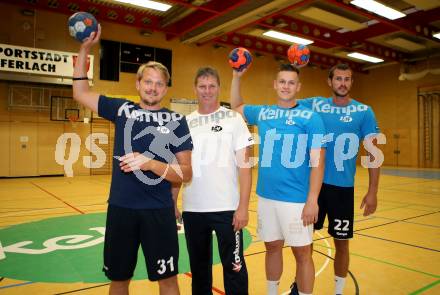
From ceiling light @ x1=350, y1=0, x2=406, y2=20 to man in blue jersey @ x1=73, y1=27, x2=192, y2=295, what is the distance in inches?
465

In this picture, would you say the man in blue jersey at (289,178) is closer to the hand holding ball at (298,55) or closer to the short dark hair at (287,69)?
the short dark hair at (287,69)

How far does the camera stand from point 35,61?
12.9 metres

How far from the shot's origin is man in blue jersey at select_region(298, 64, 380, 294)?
329 cm

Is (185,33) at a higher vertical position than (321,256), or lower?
higher

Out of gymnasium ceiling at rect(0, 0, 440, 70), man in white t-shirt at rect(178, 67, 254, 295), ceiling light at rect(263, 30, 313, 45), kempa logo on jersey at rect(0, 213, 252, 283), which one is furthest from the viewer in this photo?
ceiling light at rect(263, 30, 313, 45)

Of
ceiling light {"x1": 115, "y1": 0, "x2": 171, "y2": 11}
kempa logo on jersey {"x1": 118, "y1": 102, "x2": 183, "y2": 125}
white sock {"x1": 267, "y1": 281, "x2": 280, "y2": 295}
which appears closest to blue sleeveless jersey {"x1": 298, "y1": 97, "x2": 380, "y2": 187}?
white sock {"x1": 267, "y1": 281, "x2": 280, "y2": 295}

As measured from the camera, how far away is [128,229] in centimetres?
231

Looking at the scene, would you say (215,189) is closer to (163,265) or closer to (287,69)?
(163,265)

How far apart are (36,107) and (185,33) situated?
7.22 meters

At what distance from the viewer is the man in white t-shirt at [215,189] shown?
2.72 metres

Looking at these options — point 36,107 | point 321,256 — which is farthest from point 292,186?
point 36,107

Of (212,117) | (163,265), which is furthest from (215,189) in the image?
(163,265)

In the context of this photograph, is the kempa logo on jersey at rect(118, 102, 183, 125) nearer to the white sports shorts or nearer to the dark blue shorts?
the dark blue shorts

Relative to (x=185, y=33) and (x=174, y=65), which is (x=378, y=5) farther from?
(x=174, y=65)
